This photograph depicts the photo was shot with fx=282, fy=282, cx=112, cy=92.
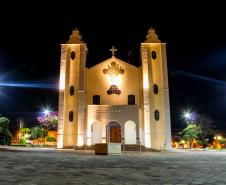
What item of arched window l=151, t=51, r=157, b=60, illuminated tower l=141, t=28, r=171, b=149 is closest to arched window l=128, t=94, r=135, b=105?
illuminated tower l=141, t=28, r=171, b=149

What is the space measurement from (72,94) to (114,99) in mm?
5089

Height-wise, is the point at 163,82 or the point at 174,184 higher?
the point at 163,82

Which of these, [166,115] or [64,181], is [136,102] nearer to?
[166,115]

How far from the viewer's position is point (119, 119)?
32.2 m

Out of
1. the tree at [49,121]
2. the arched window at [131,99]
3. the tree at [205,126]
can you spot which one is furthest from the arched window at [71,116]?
the tree at [205,126]

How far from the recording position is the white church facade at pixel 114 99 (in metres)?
32.1

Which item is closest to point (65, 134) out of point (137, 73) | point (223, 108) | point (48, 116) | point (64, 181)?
point (137, 73)

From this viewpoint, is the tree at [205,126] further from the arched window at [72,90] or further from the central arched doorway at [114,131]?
the arched window at [72,90]

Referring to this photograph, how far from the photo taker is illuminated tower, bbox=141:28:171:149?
31812 millimetres

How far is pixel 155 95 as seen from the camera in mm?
33188

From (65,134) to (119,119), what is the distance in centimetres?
655

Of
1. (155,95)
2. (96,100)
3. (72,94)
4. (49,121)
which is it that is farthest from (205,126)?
(49,121)

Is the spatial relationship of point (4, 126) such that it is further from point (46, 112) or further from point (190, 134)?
point (190, 134)

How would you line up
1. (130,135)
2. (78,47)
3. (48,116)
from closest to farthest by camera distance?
(130,135)
(78,47)
(48,116)
